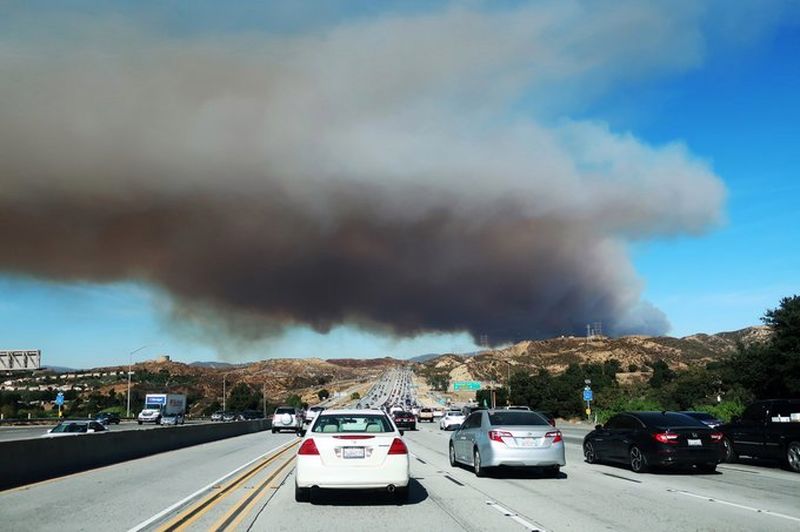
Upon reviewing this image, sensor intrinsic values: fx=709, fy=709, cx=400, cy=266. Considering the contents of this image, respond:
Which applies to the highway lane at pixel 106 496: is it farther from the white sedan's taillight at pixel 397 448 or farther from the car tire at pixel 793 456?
the car tire at pixel 793 456

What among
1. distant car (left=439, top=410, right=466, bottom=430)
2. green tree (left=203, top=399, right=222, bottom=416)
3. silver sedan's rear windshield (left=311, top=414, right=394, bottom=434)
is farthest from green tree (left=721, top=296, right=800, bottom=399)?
green tree (left=203, top=399, right=222, bottom=416)

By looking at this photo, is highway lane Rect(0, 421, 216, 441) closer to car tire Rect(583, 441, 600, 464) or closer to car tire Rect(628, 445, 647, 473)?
car tire Rect(583, 441, 600, 464)

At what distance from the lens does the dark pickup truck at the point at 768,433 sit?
62.4ft

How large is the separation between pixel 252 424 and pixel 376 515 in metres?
49.8

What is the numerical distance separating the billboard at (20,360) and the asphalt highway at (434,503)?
41.2 meters

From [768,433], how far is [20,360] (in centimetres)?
5370

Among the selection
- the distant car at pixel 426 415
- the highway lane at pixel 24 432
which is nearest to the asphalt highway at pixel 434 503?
the highway lane at pixel 24 432

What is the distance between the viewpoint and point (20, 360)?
55.5 meters

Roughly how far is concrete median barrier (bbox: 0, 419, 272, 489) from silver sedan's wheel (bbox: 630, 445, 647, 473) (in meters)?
15.2

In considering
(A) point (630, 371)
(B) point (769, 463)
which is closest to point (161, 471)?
(B) point (769, 463)

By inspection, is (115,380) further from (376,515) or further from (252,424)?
(376,515)

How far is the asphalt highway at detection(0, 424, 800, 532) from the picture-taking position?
10.5 meters

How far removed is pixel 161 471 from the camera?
20.3 metres

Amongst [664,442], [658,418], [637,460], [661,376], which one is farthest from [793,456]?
[661,376]
